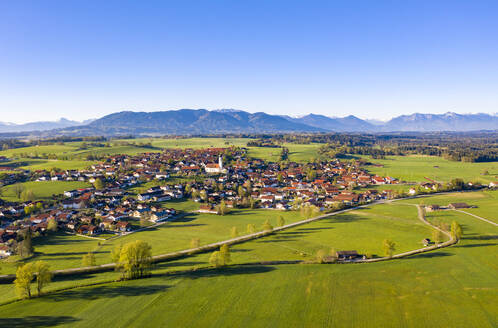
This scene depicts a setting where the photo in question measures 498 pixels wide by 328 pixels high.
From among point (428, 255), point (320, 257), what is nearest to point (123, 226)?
point (320, 257)

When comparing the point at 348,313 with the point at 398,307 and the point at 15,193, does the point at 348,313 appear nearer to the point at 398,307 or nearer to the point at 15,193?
the point at 398,307

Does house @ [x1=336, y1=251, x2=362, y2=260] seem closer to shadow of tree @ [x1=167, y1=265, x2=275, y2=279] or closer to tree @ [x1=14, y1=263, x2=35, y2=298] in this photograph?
shadow of tree @ [x1=167, y1=265, x2=275, y2=279]

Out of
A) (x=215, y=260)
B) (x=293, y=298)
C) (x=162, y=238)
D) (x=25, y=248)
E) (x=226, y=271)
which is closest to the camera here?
(x=293, y=298)

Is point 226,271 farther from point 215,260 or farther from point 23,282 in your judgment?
point 23,282

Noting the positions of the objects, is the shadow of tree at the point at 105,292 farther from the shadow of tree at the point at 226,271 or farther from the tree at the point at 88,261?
the tree at the point at 88,261

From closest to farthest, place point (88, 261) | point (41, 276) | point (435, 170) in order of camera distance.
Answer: point (41, 276)
point (88, 261)
point (435, 170)

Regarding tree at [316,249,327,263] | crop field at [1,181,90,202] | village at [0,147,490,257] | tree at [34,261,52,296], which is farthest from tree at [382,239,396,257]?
crop field at [1,181,90,202]

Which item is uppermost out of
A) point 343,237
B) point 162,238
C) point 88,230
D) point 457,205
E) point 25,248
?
point 457,205
